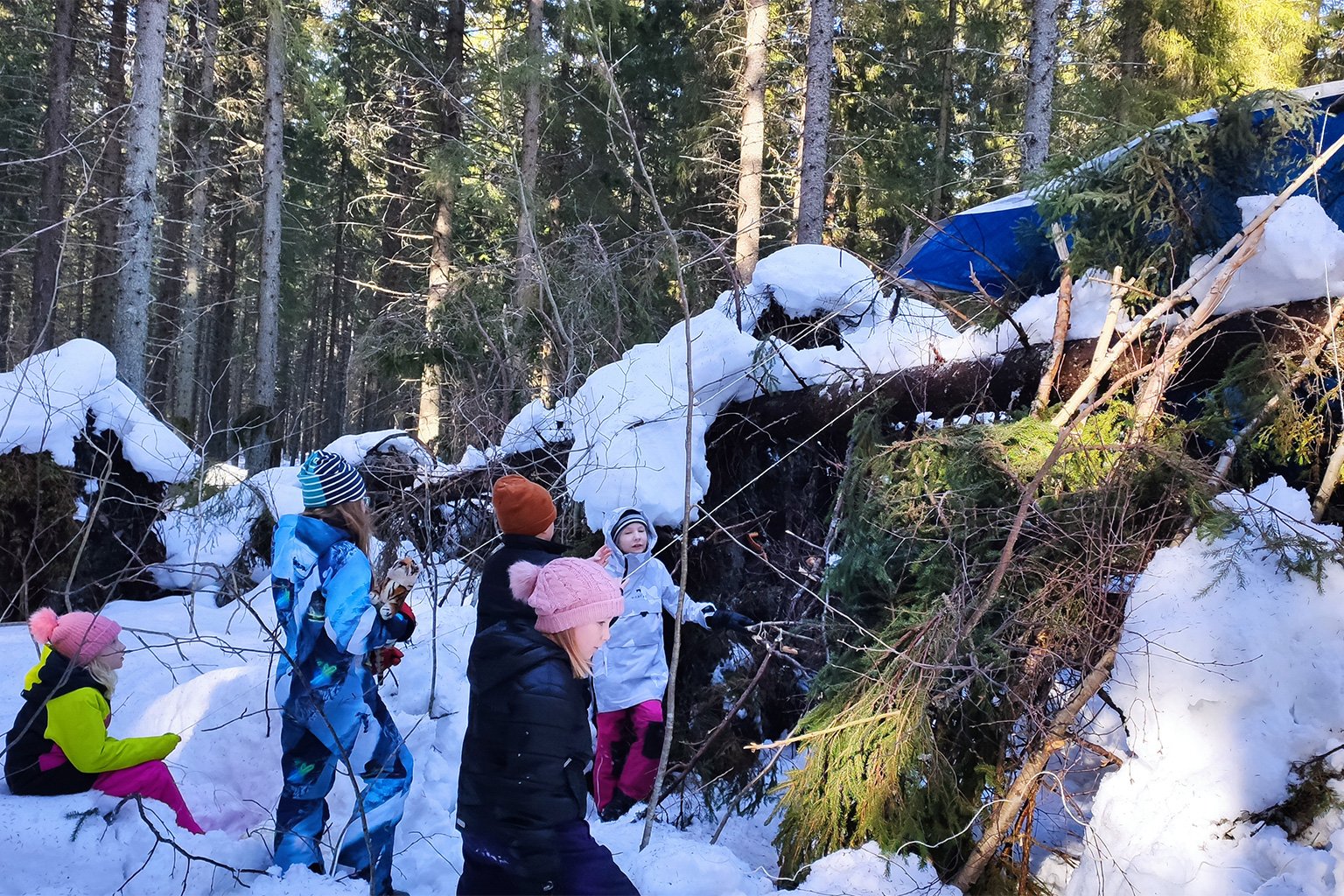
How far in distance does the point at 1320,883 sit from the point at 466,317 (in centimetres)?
888

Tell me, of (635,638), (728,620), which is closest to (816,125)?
(728,620)

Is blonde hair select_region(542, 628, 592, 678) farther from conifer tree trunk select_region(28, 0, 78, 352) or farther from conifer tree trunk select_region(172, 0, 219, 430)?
conifer tree trunk select_region(172, 0, 219, 430)

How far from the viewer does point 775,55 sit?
1289cm

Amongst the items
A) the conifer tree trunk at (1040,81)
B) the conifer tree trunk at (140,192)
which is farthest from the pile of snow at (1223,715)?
the conifer tree trunk at (140,192)

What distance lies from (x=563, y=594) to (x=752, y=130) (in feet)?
31.3

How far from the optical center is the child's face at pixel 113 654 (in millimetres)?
3479

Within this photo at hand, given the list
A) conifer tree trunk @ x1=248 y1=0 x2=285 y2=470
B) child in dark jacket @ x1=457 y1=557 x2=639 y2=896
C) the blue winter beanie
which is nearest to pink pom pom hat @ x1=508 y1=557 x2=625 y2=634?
child in dark jacket @ x1=457 y1=557 x2=639 y2=896

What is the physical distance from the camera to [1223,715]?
2.73 metres

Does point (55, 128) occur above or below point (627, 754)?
above

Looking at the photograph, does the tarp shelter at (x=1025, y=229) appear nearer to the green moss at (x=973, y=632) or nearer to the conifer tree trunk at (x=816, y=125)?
the green moss at (x=973, y=632)

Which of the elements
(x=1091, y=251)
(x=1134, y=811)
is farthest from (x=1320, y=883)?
(x=1091, y=251)

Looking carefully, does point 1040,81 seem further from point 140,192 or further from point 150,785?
point 150,785

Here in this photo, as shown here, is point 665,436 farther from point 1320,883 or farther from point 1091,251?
point 1320,883

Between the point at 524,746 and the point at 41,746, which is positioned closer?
the point at 524,746
